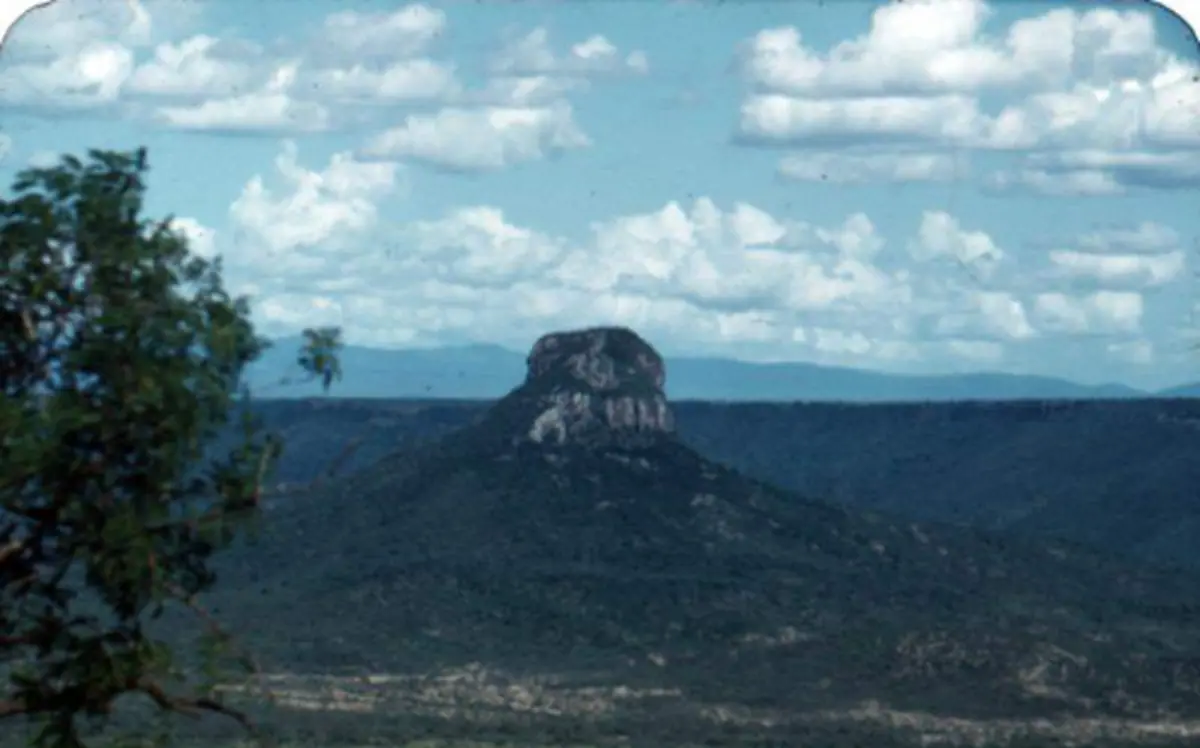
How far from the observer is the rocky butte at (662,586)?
3969cm

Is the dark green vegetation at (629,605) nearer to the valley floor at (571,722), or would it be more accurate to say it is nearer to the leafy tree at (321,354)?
the valley floor at (571,722)

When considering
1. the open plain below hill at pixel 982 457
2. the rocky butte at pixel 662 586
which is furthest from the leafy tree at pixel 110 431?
the open plain below hill at pixel 982 457

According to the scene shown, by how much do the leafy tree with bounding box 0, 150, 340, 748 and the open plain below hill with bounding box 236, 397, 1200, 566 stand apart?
111 ft

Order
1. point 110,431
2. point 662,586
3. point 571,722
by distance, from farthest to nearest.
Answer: point 662,586 → point 571,722 → point 110,431

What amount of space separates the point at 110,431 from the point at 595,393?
37.0 meters

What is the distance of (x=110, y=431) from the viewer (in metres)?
11.3

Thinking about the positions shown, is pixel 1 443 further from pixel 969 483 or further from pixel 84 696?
pixel 969 483

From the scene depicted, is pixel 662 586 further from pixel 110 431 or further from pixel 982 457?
pixel 110 431

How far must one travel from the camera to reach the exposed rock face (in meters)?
47.8

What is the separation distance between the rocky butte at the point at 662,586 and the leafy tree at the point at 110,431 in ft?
75.6

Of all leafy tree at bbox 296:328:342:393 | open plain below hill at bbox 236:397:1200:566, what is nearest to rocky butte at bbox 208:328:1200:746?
open plain below hill at bbox 236:397:1200:566

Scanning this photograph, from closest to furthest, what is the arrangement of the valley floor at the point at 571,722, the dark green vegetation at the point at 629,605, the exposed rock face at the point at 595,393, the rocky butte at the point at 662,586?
the valley floor at the point at 571,722 < the dark green vegetation at the point at 629,605 < the rocky butte at the point at 662,586 < the exposed rock face at the point at 595,393

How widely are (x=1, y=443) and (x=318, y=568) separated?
31.2 m

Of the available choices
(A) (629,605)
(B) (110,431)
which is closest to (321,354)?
(B) (110,431)
